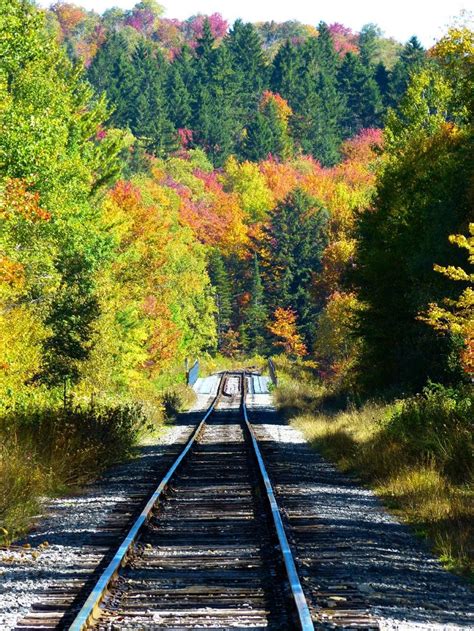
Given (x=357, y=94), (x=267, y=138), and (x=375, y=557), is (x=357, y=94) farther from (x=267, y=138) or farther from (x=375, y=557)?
(x=375, y=557)

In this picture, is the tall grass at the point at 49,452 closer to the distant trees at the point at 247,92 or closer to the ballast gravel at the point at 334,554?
the ballast gravel at the point at 334,554

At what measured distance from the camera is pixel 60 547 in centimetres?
1059

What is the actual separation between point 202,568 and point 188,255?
8329 cm

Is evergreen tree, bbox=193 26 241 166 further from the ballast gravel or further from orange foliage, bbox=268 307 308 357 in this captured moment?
the ballast gravel

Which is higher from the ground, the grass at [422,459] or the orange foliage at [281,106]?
the orange foliage at [281,106]

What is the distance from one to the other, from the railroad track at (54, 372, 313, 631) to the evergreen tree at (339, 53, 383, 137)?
147 metres

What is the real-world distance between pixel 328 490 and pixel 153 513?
13.2 feet

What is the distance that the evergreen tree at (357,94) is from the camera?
156375mm

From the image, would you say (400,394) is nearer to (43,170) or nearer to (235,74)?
(43,170)

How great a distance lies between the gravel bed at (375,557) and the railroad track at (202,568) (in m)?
0.49

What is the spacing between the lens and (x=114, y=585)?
8453 millimetres

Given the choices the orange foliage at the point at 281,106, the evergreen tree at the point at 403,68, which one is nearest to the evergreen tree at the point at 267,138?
the orange foliage at the point at 281,106

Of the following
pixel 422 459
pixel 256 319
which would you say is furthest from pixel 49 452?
pixel 256 319

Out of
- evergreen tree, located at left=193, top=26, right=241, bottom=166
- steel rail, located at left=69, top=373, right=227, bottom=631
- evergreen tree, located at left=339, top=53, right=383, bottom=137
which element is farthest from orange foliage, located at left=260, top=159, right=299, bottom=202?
steel rail, located at left=69, top=373, right=227, bottom=631
